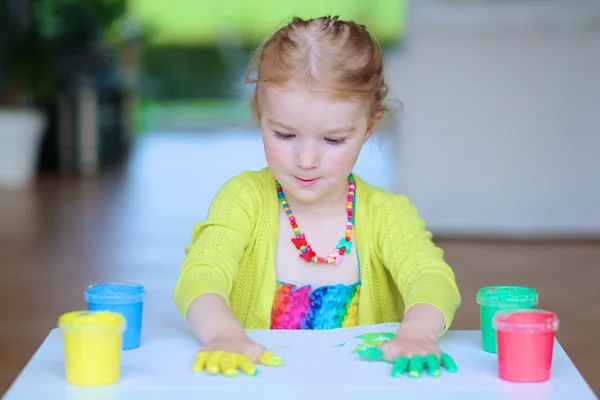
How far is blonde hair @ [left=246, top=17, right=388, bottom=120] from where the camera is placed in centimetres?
139

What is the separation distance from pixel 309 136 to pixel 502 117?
108 inches

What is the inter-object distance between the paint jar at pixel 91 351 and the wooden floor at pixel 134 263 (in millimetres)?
1105

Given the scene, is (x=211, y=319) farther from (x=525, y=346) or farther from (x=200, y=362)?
(x=525, y=346)

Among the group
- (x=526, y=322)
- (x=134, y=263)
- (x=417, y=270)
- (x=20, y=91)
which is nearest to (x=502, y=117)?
(x=134, y=263)

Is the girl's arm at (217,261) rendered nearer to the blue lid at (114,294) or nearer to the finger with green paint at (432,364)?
the blue lid at (114,294)

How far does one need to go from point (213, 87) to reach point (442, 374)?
32.2 feet

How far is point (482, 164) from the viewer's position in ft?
13.1

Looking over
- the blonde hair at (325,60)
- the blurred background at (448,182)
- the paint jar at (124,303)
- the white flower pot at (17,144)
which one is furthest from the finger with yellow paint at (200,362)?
the white flower pot at (17,144)

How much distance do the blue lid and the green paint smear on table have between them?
11.8 inches

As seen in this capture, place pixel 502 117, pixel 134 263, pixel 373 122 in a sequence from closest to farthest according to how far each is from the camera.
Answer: pixel 373 122, pixel 134 263, pixel 502 117

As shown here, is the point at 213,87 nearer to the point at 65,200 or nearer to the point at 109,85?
the point at 109,85

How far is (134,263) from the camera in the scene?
338 centimetres

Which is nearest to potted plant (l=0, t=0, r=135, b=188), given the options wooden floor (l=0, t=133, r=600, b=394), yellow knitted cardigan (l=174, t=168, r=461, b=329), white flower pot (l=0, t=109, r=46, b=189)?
white flower pot (l=0, t=109, r=46, b=189)

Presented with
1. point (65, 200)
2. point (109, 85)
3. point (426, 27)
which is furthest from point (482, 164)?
point (109, 85)
